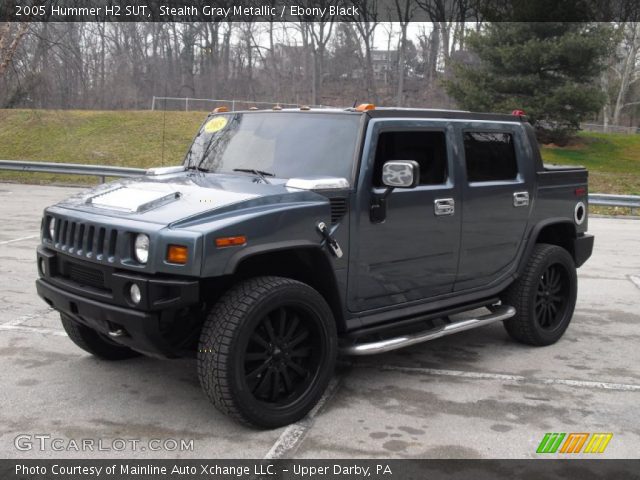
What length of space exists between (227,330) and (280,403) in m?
0.64

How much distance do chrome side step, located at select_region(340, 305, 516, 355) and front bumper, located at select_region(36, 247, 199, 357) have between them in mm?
1115

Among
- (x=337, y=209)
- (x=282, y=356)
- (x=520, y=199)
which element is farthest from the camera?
(x=520, y=199)

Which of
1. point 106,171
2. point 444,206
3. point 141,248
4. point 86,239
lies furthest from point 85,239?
point 106,171

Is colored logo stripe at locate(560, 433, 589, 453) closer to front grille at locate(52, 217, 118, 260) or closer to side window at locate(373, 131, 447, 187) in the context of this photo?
side window at locate(373, 131, 447, 187)

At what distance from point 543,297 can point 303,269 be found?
8.58ft

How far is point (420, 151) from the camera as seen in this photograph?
493 centimetres

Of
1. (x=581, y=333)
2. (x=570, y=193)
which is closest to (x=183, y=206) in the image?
(x=570, y=193)

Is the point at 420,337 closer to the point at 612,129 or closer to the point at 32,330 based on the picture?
the point at 32,330

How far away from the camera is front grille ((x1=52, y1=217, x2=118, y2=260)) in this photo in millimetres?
3854

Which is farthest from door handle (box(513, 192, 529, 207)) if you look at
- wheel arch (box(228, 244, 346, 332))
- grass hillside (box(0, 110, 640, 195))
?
grass hillside (box(0, 110, 640, 195))

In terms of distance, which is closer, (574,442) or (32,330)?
(574,442)

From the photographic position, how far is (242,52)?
46031mm

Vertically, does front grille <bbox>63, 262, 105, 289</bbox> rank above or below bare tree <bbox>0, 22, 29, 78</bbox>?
below
